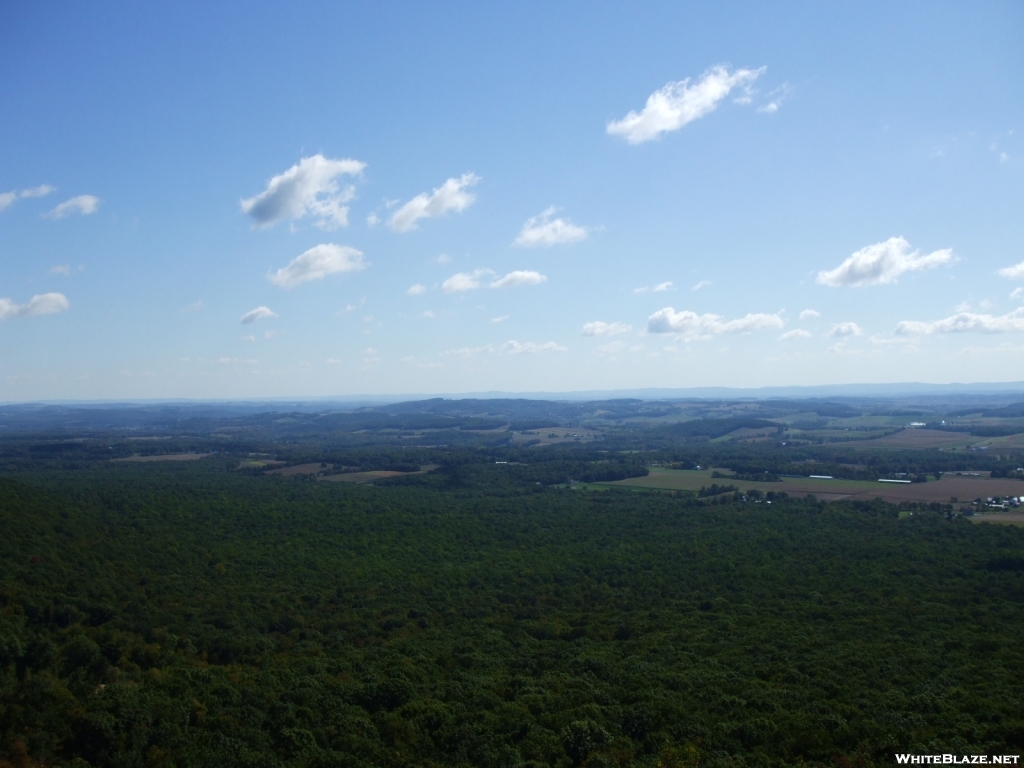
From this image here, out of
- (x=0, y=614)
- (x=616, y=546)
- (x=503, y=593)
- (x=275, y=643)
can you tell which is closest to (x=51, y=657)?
(x=0, y=614)

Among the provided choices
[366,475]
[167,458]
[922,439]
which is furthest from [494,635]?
[922,439]

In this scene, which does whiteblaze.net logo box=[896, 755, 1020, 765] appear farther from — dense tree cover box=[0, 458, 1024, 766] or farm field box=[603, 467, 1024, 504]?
farm field box=[603, 467, 1024, 504]

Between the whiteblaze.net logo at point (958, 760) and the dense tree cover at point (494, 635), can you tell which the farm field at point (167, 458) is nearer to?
the dense tree cover at point (494, 635)

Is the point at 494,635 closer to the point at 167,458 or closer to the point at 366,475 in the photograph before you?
the point at 366,475

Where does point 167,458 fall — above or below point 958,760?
below

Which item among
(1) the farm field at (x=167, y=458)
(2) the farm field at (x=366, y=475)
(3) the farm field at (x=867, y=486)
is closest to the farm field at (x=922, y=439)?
(3) the farm field at (x=867, y=486)

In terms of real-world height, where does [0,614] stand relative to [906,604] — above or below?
above

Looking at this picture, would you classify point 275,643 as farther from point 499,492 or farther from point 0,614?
point 499,492
